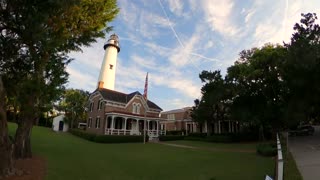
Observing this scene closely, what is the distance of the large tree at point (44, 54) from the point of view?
1473 cm

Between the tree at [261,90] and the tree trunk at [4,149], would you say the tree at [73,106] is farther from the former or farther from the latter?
the tree trunk at [4,149]

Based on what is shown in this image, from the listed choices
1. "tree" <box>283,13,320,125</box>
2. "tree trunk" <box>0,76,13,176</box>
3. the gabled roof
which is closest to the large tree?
"tree trunk" <box>0,76,13,176</box>

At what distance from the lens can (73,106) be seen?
56500 millimetres

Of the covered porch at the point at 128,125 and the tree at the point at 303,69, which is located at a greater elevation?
the tree at the point at 303,69

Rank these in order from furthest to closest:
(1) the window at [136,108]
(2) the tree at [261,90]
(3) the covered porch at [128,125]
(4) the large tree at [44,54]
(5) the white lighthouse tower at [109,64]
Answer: (5) the white lighthouse tower at [109,64] < (1) the window at [136,108] < (3) the covered porch at [128,125] < (2) the tree at [261,90] < (4) the large tree at [44,54]

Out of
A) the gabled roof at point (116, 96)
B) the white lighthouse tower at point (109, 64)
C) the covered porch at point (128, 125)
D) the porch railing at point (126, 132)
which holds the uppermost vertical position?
the white lighthouse tower at point (109, 64)

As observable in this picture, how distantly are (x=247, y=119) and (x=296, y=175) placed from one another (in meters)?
27.7

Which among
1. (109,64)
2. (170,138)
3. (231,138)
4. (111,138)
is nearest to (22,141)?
(111,138)

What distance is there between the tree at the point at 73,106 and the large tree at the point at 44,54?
1513 inches

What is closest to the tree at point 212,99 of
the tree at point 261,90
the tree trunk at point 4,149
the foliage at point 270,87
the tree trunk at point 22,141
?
the foliage at point 270,87

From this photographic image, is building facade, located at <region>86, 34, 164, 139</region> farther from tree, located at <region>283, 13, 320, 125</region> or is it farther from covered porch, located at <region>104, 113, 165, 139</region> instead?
tree, located at <region>283, 13, 320, 125</region>

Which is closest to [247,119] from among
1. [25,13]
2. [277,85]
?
[277,85]

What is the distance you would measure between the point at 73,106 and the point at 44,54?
41.9 metres

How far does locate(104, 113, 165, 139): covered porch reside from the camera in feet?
129
